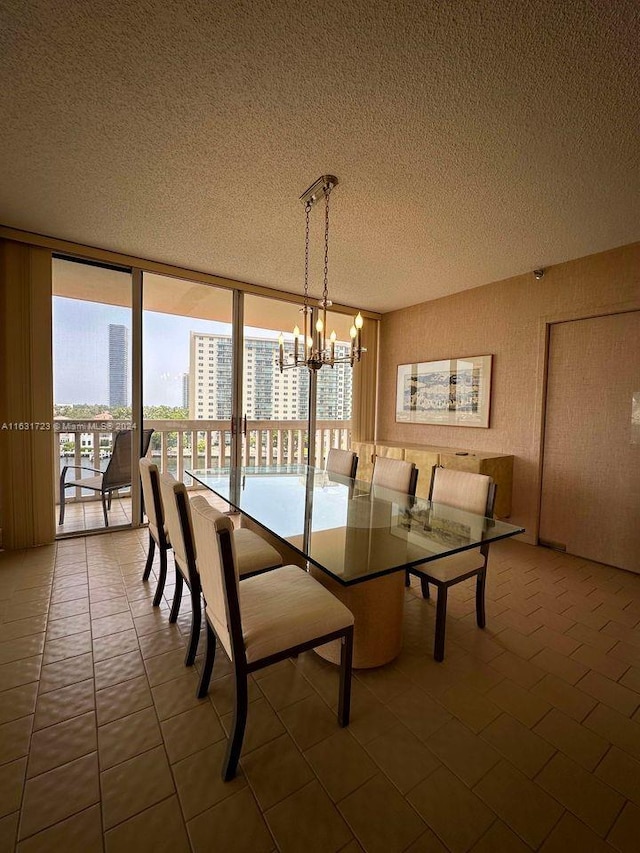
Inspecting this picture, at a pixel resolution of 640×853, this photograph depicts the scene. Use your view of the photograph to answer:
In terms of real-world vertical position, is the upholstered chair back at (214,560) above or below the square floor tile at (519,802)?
above

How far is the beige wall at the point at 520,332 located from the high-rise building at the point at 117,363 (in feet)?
10.6

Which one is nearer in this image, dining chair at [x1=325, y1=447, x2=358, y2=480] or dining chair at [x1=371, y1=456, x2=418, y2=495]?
dining chair at [x1=371, y1=456, x2=418, y2=495]

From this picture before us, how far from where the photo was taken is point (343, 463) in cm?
339

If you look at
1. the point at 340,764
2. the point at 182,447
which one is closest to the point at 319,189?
the point at 340,764

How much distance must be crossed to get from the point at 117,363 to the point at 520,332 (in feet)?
12.5

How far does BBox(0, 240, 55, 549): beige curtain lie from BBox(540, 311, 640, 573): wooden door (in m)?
4.33

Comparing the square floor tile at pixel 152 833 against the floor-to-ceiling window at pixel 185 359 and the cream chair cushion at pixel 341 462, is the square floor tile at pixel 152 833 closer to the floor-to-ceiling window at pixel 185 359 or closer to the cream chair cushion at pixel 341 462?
the cream chair cushion at pixel 341 462

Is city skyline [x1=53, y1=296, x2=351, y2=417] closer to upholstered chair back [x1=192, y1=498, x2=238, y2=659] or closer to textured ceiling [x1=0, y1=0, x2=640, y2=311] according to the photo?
textured ceiling [x1=0, y1=0, x2=640, y2=311]

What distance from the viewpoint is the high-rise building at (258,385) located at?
3980mm

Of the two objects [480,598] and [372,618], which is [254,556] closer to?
[372,618]

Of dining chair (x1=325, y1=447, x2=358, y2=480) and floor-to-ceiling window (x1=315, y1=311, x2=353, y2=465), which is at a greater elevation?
floor-to-ceiling window (x1=315, y1=311, x2=353, y2=465)

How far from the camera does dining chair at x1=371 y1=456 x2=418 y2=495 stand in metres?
2.61

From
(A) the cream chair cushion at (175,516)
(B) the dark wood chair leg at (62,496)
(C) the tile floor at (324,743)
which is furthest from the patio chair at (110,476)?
(A) the cream chair cushion at (175,516)

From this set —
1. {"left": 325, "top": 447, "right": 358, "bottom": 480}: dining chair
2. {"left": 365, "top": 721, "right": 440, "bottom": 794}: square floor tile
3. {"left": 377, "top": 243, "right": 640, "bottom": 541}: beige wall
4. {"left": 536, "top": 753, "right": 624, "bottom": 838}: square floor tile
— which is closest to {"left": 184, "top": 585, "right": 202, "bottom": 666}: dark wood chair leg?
{"left": 365, "top": 721, "right": 440, "bottom": 794}: square floor tile
